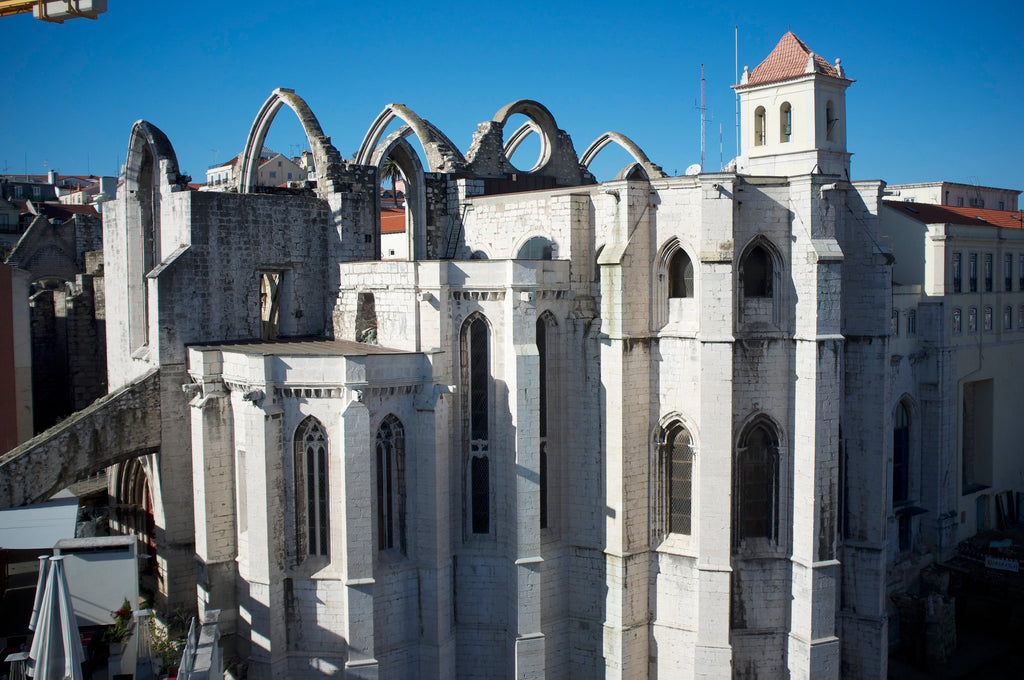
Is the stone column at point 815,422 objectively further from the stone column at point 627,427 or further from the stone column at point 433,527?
the stone column at point 433,527

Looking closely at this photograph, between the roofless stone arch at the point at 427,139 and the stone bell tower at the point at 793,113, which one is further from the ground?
the stone bell tower at the point at 793,113

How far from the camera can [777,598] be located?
19719mm

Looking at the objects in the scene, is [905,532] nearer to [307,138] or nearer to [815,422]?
[815,422]

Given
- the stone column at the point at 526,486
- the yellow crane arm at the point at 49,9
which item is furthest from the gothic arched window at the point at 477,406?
the yellow crane arm at the point at 49,9

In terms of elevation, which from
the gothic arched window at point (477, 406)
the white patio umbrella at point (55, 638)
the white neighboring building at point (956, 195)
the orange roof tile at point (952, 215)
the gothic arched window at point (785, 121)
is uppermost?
the gothic arched window at point (785, 121)

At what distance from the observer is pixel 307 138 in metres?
24.7

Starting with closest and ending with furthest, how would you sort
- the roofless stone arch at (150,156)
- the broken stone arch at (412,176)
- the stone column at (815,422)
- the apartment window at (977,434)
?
1. the stone column at (815,422)
2. the roofless stone arch at (150,156)
3. the broken stone arch at (412,176)
4. the apartment window at (977,434)

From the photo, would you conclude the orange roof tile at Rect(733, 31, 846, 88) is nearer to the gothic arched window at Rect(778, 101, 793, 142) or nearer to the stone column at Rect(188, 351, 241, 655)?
the gothic arched window at Rect(778, 101, 793, 142)

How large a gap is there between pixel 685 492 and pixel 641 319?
3931 millimetres

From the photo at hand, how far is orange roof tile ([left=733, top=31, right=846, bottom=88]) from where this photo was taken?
40375 mm

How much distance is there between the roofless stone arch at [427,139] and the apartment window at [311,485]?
8.78 m

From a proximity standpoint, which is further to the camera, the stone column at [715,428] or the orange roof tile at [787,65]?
the orange roof tile at [787,65]

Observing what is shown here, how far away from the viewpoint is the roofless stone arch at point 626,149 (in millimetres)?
27467

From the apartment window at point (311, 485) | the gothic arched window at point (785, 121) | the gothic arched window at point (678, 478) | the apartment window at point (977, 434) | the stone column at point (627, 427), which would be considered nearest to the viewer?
the apartment window at point (311, 485)
